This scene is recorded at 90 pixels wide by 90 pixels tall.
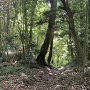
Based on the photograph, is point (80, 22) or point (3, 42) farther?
point (3, 42)

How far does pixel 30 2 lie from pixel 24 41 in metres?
2.71

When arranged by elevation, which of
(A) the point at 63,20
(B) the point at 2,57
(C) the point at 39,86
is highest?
(A) the point at 63,20

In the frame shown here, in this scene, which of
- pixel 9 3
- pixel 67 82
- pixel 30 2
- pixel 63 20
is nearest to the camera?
pixel 67 82

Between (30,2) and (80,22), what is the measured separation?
11.3 feet

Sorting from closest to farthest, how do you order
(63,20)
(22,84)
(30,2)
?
1. (22,84)
2. (63,20)
3. (30,2)

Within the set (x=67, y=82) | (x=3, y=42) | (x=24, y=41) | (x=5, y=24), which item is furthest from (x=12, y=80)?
(x=5, y=24)

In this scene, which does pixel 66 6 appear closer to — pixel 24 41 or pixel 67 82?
pixel 67 82

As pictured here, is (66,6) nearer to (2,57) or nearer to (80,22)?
(80,22)

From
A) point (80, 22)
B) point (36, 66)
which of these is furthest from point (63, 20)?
point (36, 66)

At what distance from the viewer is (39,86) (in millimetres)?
7641

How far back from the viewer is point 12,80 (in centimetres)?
773

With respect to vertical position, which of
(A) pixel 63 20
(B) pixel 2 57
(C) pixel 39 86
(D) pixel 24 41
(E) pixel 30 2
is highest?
(E) pixel 30 2

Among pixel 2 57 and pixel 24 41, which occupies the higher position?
pixel 24 41

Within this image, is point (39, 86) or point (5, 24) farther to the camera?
point (5, 24)
